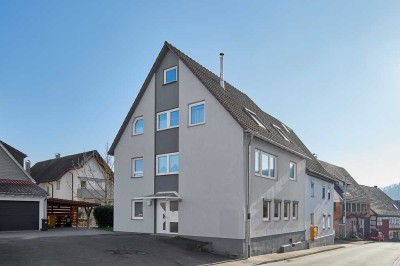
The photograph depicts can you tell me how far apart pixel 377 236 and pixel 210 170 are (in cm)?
4395

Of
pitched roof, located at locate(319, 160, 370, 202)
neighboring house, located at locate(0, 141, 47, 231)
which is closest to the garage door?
neighboring house, located at locate(0, 141, 47, 231)

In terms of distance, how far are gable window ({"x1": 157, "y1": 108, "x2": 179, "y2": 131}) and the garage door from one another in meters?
13.2

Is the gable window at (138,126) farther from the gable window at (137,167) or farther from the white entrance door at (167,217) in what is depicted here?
the white entrance door at (167,217)

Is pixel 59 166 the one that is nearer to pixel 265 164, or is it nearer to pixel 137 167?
pixel 137 167

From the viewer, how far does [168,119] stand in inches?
955

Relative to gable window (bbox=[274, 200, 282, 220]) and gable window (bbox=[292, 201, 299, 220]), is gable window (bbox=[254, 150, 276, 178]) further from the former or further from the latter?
gable window (bbox=[292, 201, 299, 220])

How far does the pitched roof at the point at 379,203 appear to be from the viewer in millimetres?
62691

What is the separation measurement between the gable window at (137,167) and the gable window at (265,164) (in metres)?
7.68

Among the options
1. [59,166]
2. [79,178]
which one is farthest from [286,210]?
[59,166]

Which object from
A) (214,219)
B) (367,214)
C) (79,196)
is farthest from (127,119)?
(367,214)

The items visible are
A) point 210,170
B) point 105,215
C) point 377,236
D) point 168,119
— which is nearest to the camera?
point 210,170

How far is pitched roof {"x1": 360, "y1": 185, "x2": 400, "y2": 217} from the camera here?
62691mm

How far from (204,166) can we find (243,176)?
2493 mm

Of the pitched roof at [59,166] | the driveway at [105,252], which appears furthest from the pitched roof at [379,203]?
the driveway at [105,252]
